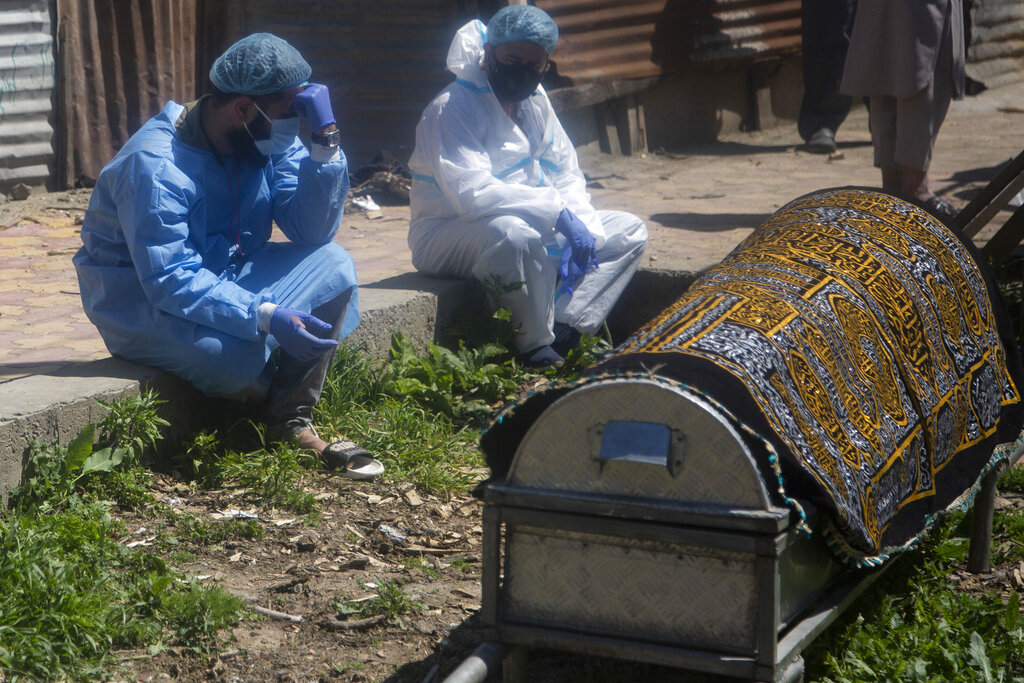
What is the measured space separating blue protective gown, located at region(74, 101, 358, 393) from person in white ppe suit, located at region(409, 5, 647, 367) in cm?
83

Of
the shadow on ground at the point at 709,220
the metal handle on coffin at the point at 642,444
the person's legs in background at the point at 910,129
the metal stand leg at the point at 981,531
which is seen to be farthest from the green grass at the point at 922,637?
the shadow on ground at the point at 709,220

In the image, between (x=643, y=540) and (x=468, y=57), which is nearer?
(x=643, y=540)

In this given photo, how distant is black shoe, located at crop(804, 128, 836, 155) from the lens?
9.20 meters

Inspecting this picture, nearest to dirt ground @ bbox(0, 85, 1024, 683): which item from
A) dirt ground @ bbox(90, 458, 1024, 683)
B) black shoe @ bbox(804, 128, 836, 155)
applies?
dirt ground @ bbox(90, 458, 1024, 683)

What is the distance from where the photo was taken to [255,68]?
3.59m

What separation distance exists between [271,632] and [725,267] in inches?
58.2

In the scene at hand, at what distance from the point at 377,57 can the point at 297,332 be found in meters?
5.21

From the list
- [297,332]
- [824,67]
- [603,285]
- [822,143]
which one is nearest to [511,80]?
[603,285]

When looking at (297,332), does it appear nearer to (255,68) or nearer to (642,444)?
(255,68)

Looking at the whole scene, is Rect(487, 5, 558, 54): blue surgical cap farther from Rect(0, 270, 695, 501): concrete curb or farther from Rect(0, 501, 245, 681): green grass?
Rect(0, 501, 245, 681): green grass

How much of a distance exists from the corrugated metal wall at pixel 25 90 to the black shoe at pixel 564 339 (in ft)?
12.9

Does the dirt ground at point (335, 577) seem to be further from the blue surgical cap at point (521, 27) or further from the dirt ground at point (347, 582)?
the blue surgical cap at point (521, 27)

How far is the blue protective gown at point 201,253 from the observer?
3.45 metres

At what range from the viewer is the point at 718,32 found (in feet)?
31.1
